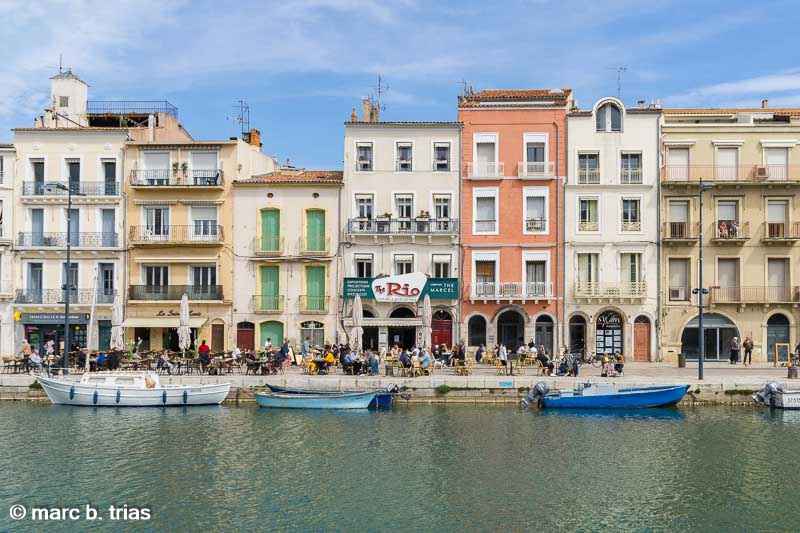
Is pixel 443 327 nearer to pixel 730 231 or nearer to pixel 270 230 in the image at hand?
pixel 270 230

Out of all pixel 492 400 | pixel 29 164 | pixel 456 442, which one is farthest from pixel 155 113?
pixel 456 442

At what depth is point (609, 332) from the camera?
141 feet

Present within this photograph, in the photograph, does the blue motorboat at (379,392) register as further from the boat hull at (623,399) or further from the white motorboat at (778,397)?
the white motorboat at (778,397)

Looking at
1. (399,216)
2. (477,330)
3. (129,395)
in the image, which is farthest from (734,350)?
(129,395)

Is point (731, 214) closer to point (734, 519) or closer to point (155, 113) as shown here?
point (734, 519)

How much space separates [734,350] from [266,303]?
24929 mm

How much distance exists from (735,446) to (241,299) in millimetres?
27543

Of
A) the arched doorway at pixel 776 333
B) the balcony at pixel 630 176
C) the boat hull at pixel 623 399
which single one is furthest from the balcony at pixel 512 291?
the arched doorway at pixel 776 333

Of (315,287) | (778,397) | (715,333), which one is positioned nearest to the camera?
(778,397)

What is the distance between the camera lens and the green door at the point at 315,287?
4350cm

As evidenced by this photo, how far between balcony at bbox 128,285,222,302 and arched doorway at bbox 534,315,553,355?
57.6 ft

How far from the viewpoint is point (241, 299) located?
43906 millimetres

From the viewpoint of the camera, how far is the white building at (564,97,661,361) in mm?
42500

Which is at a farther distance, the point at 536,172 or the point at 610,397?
the point at 536,172
